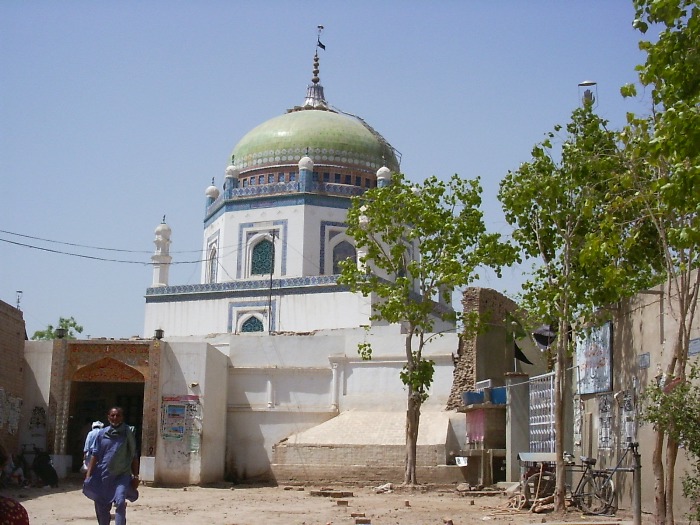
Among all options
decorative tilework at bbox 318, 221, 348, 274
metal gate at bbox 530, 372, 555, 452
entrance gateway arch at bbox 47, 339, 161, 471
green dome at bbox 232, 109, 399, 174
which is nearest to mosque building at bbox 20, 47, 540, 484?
entrance gateway arch at bbox 47, 339, 161, 471

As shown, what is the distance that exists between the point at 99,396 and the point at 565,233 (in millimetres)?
15689

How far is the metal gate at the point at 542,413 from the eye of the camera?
65.7ft

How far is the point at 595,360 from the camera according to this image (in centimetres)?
1727

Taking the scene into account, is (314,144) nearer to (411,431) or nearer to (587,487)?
(411,431)

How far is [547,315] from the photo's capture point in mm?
17266

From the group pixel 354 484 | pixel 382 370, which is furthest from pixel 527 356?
pixel 354 484

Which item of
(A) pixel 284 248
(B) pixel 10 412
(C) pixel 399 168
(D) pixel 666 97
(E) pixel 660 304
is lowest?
(B) pixel 10 412

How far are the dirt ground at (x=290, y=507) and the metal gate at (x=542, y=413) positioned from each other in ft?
4.35

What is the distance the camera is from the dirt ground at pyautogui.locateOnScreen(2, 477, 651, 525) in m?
15.1

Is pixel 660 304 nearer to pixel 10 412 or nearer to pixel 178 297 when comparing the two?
pixel 10 412

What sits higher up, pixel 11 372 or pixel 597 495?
pixel 11 372

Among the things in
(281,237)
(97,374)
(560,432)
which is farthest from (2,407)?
(281,237)

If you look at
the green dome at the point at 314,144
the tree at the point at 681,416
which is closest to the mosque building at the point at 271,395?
the green dome at the point at 314,144

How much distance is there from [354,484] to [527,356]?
234 inches
